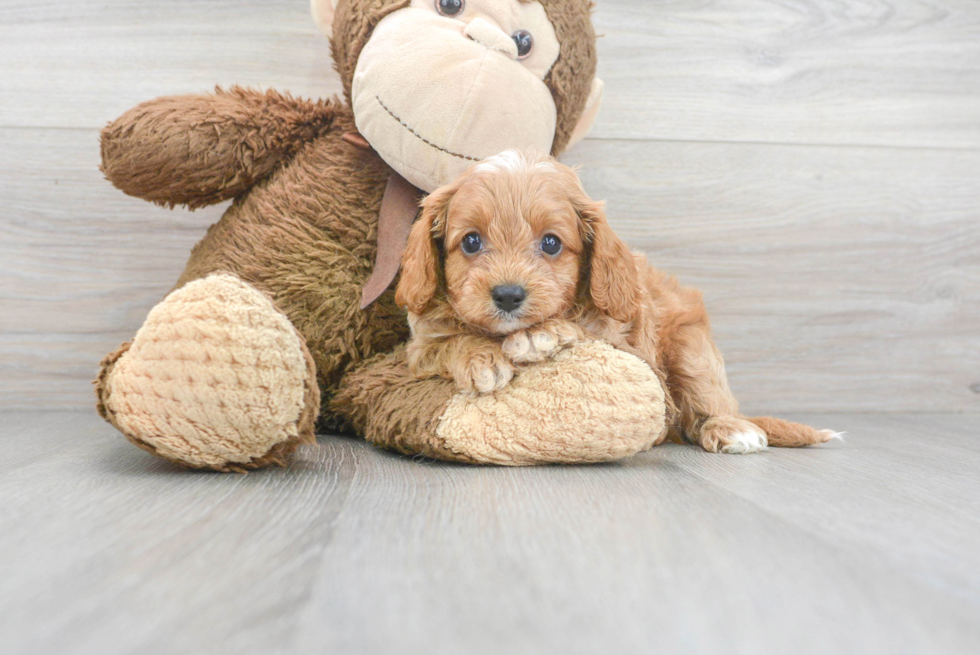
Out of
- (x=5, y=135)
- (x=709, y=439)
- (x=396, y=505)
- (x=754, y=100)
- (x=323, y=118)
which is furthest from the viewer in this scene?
(x=754, y=100)

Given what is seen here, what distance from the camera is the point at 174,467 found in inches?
47.0

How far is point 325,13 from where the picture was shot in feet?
5.34

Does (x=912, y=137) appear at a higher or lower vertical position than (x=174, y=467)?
higher

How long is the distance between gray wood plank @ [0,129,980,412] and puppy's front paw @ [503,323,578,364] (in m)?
0.87

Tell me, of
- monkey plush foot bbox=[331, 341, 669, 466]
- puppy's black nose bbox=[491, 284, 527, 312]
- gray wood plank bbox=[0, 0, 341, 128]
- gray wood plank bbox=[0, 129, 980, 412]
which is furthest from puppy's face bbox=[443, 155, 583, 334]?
gray wood plank bbox=[0, 0, 341, 128]

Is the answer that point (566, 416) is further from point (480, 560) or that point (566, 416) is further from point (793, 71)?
point (793, 71)

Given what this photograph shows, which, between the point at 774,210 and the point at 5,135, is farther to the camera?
the point at 774,210

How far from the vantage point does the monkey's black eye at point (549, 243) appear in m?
1.27

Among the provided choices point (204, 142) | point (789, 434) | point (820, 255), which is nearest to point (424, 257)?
point (204, 142)

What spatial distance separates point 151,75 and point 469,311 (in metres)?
1.28

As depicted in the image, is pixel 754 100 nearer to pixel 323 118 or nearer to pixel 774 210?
pixel 774 210

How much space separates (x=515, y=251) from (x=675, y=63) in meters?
1.11

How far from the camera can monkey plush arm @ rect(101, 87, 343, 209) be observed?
4.73ft

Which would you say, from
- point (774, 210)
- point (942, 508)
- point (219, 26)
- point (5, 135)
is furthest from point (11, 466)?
point (774, 210)
